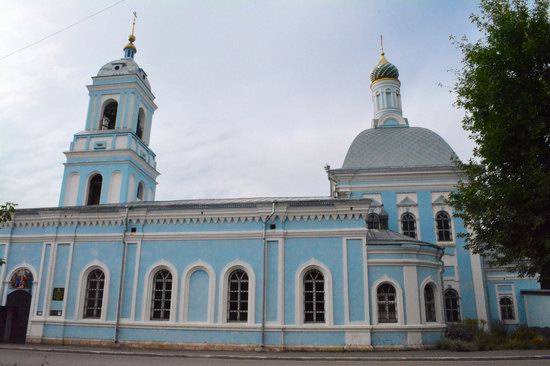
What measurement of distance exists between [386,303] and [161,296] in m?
8.30

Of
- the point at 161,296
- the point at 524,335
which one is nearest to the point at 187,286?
the point at 161,296

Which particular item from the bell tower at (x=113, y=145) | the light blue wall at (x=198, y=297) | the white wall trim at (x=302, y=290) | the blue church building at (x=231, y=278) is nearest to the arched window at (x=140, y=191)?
the bell tower at (x=113, y=145)

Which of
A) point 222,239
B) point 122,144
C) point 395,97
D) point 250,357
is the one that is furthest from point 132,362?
point 395,97

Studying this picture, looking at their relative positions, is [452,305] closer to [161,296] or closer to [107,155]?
[161,296]

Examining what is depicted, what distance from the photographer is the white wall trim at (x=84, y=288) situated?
16859 mm

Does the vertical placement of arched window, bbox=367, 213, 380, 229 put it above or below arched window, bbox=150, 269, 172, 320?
above

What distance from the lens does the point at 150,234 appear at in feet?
56.9

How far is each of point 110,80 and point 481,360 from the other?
21112 millimetres

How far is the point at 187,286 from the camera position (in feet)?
54.3

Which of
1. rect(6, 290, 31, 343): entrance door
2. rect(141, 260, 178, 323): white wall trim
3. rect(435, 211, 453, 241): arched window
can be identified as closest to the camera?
rect(141, 260, 178, 323): white wall trim

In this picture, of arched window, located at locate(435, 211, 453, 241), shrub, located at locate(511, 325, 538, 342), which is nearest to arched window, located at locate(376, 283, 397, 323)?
shrub, located at locate(511, 325, 538, 342)

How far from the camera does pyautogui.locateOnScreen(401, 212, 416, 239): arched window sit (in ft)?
71.3

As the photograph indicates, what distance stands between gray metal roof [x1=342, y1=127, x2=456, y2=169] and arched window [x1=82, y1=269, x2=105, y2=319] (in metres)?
13.2

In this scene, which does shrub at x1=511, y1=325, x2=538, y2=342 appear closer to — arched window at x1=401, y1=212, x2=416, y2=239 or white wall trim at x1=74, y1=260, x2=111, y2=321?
arched window at x1=401, y1=212, x2=416, y2=239
